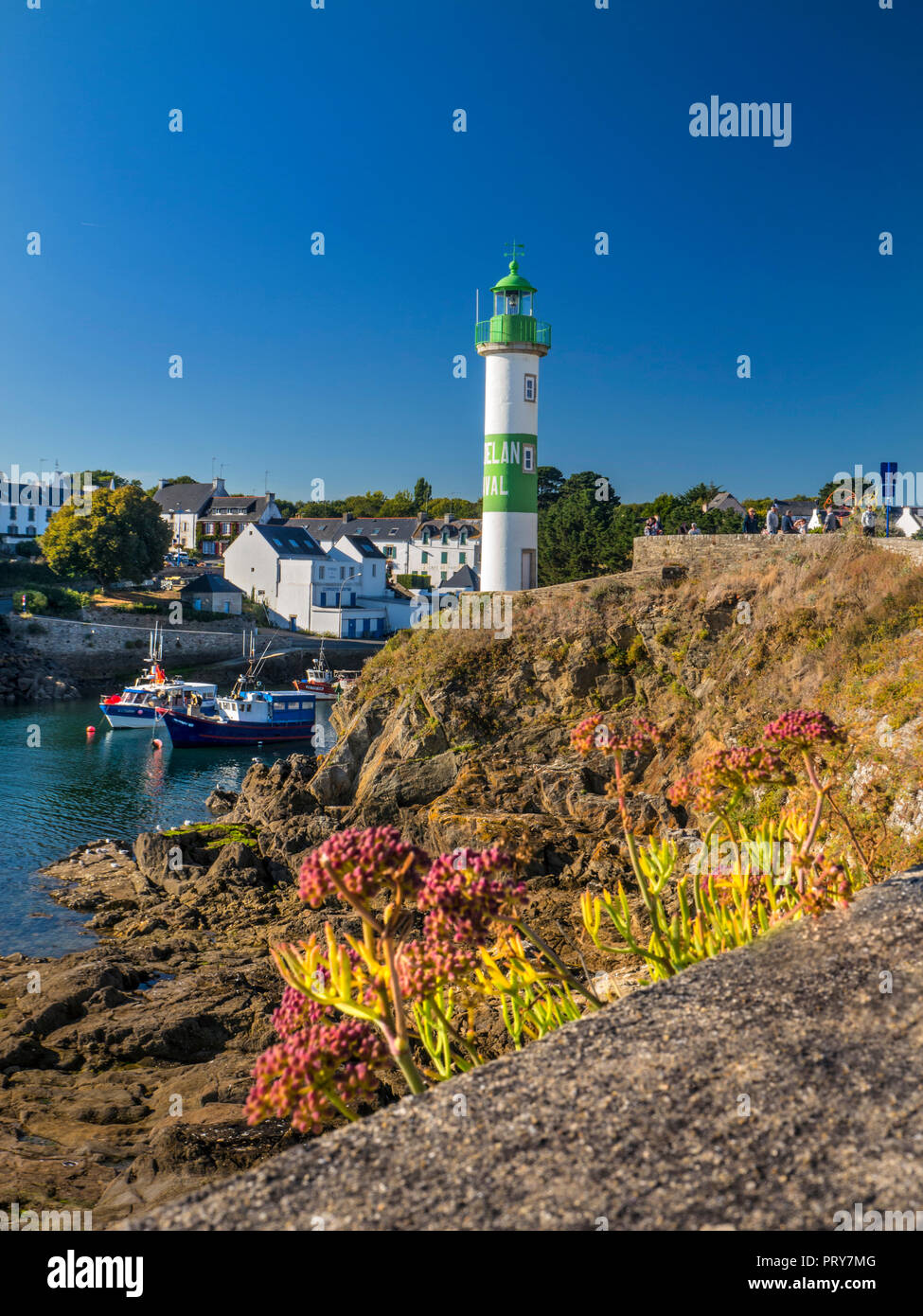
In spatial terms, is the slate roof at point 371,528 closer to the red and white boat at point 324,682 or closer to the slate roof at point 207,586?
the slate roof at point 207,586

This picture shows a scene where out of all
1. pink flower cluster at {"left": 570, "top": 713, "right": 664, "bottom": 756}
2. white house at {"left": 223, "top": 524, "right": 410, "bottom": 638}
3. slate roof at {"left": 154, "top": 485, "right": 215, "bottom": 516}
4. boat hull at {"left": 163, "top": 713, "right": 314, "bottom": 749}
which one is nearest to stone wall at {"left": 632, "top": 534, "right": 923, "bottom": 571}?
pink flower cluster at {"left": 570, "top": 713, "right": 664, "bottom": 756}

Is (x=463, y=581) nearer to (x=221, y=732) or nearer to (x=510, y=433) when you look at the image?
(x=221, y=732)

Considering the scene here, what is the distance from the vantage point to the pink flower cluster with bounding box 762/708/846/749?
6.65m

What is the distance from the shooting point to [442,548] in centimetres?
8050

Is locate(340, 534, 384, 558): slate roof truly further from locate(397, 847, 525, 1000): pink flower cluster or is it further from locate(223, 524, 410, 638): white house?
locate(397, 847, 525, 1000): pink flower cluster

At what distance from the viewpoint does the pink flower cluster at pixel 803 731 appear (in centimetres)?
665

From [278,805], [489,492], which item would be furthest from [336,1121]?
[489,492]

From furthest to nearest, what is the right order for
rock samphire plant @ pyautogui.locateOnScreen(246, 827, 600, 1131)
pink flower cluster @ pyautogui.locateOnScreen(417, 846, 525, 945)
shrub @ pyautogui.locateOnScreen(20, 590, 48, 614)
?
shrub @ pyautogui.locateOnScreen(20, 590, 48, 614) < pink flower cluster @ pyautogui.locateOnScreen(417, 846, 525, 945) < rock samphire plant @ pyautogui.locateOnScreen(246, 827, 600, 1131)

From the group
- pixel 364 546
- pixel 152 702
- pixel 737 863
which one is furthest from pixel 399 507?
pixel 737 863

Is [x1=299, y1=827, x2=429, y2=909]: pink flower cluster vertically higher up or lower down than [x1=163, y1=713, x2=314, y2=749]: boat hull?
higher up

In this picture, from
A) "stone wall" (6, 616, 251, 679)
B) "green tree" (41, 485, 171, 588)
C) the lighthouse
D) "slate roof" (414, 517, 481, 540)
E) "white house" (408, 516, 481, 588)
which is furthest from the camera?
"slate roof" (414, 517, 481, 540)

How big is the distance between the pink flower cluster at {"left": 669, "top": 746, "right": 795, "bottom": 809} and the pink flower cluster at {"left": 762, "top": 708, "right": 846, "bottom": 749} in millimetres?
190

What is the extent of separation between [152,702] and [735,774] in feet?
138

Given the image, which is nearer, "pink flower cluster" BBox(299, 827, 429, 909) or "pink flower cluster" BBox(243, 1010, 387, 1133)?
"pink flower cluster" BBox(243, 1010, 387, 1133)
